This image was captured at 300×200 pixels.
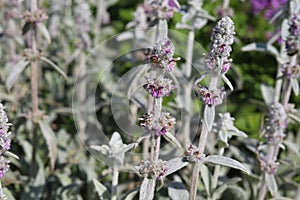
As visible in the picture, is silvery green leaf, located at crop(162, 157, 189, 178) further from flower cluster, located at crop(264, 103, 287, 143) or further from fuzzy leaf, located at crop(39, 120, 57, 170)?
fuzzy leaf, located at crop(39, 120, 57, 170)

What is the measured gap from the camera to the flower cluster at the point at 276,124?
3158 millimetres

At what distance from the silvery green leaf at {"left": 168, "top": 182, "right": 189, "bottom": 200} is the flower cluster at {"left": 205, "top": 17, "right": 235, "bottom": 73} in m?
0.95

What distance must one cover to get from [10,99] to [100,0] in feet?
6.04

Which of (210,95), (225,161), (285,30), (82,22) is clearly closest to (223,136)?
(225,161)

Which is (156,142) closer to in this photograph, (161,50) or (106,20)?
(161,50)

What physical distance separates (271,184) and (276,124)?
1.61 ft

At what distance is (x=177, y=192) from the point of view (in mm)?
2943

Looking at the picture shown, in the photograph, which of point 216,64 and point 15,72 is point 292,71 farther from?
point 15,72

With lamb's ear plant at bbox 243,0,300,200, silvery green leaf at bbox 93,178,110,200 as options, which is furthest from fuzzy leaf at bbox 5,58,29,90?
lamb's ear plant at bbox 243,0,300,200

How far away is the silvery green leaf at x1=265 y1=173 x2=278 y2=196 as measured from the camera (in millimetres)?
3279

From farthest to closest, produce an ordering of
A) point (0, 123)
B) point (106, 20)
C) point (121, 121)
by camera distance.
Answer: point (106, 20)
point (121, 121)
point (0, 123)

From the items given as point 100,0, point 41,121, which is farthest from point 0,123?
point 100,0

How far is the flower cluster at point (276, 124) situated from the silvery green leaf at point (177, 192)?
2.55 feet

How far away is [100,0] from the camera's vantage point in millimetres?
5328
